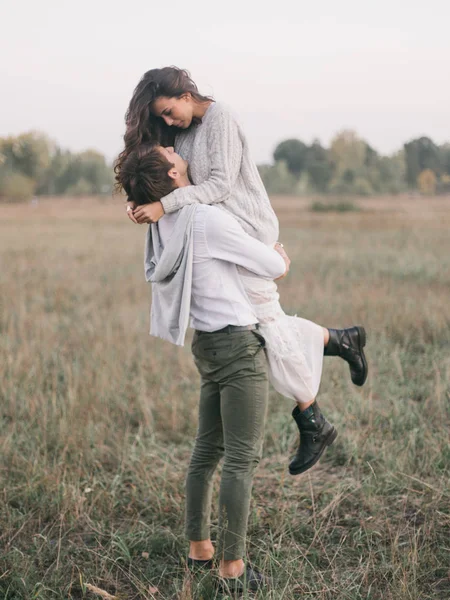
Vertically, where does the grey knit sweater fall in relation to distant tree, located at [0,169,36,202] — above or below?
above

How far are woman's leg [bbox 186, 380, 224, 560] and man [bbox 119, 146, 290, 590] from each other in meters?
0.10

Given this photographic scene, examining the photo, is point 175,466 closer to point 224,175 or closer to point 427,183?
point 224,175

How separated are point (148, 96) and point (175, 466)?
2.37 m

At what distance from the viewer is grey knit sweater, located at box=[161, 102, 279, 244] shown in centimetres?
237

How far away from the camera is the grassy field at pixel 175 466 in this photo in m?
2.85

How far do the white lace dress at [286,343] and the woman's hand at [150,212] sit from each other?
0.39 m

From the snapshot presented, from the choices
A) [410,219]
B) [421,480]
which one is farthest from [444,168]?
[421,480]

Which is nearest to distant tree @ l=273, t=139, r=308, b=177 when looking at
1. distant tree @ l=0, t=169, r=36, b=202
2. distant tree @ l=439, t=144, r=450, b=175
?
distant tree @ l=0, t=169, r=36, b=202

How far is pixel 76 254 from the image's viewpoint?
48.3ft

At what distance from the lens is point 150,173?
2.36m

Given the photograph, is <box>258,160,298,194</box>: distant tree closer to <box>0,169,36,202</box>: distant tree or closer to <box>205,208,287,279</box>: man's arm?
<box>0,169,36,202</box>: distant tree

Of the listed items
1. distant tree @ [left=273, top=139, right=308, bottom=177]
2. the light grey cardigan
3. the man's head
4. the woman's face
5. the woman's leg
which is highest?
distant tree @ [left=273, top=139, right=308, bottom=177]

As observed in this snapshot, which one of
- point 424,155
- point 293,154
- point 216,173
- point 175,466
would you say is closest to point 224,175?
point 216,173

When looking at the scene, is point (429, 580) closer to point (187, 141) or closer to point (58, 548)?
point (58, 548)
